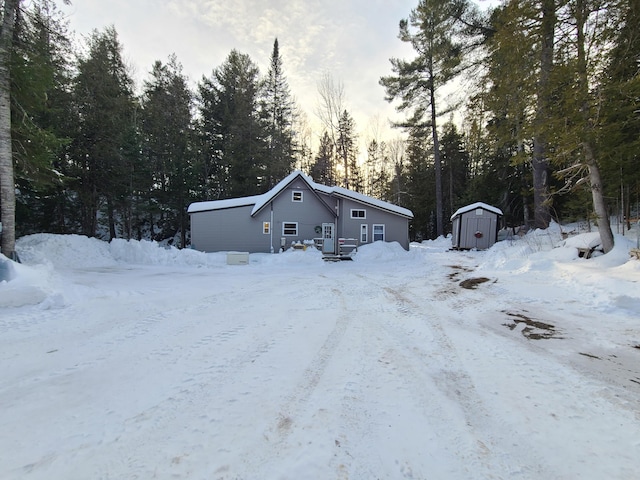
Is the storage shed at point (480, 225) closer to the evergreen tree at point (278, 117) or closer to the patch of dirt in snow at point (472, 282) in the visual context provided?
the patch of dirt in snow at point (472, 282)

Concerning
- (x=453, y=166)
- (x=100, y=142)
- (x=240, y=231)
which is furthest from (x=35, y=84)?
(x=453, y=166)

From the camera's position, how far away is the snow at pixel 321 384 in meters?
1.88

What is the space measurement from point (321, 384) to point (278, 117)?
29896 millimetres

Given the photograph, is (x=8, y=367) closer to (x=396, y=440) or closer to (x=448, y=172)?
(x=396, y=440)

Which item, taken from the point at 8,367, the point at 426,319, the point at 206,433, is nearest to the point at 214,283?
the point at 8,367

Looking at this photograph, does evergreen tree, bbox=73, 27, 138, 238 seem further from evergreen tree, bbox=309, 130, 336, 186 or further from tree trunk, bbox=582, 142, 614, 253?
tree trunk, bbox=582, 142, 614, 253

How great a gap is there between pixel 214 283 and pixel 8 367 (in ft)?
17.3

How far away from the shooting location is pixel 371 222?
66.7 feet

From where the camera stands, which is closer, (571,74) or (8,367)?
(8,367)

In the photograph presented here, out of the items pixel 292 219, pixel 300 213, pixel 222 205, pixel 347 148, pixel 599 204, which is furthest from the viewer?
pixel 347 148

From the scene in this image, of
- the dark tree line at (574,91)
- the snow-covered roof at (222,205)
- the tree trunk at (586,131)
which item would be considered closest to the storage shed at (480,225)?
the dark tree line at (574,91)

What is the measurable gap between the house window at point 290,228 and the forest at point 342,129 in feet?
26.4

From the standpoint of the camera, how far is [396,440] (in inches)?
81.1

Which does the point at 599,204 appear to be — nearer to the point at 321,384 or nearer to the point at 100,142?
the point at 321,384
